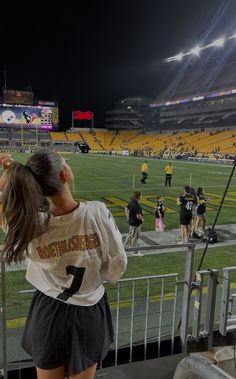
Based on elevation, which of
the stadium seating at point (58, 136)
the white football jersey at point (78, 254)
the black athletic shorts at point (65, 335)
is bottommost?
the black athletic shorts at point (65, 335)

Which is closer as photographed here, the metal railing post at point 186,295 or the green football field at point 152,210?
the metal railing post at point 186,295

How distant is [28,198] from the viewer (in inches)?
62.6

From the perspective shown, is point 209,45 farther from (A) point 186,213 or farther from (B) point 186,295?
(B) point 186,295

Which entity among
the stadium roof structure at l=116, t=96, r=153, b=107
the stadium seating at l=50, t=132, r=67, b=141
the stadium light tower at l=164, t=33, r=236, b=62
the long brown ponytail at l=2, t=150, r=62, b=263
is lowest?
the long brown ponytail at l=2, t=150, r=62, b=263

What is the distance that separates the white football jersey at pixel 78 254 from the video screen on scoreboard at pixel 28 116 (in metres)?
81.6

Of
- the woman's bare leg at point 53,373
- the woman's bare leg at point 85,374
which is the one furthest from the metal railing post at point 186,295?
the woman's bare leg at point 53,373

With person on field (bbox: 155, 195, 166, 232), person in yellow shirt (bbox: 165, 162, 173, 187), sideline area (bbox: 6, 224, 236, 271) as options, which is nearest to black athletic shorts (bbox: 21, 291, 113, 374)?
sideline area (bbox: 6, 224, 236, 271)

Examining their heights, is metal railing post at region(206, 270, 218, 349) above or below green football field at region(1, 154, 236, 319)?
above

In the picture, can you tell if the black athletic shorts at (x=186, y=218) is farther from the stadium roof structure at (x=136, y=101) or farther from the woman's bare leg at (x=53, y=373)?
the stadium roof structure at (x=136, y=101)

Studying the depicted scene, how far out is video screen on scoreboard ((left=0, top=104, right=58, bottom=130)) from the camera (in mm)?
78812

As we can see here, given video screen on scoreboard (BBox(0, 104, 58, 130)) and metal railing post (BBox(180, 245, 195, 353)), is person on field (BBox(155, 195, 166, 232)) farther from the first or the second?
video screen on scoreboard (BBox(0, 104, 58, 130))

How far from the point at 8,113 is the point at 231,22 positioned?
51060 millimetres

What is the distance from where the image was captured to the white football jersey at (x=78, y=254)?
5.83 feet

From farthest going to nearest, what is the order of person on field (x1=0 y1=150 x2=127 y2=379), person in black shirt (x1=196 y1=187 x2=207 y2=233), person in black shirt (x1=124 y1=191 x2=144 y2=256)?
person in black shirt (x1=196 y1=187 x2=207 y2=233) < person in black shirt (x1=124 y1=191 x2=144 y2=256) < person on field (x1=0 y1=150 x2=127 y2=379)
